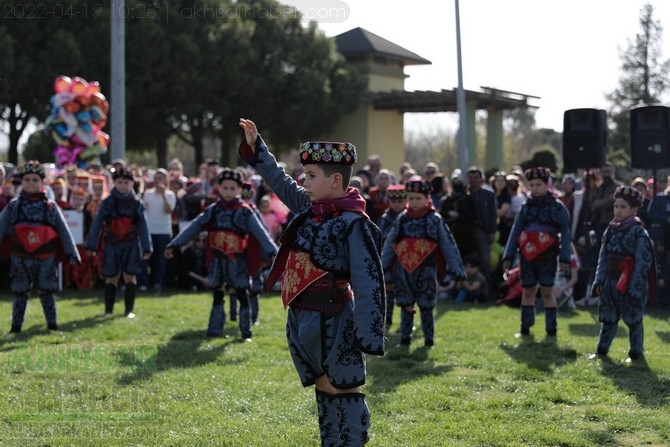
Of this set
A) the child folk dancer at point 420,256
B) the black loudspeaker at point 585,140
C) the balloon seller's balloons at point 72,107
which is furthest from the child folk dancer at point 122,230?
the balloon seller's balloons at point 72,107

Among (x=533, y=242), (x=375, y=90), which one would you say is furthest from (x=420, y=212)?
(x=375, y=90)

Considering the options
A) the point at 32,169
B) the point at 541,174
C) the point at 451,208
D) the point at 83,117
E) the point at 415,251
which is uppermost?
the point at 83,117

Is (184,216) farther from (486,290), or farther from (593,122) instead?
(593,122)

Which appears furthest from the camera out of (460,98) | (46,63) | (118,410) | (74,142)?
(46,63)

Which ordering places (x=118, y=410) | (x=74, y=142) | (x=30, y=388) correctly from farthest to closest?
(x=74, y=142) → (x=30, y=388) → (x=118, y=410)

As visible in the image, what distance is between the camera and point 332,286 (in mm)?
5211

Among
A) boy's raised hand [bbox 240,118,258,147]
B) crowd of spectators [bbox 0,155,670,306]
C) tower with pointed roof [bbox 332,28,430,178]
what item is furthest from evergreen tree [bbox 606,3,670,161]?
boy's raised hand [bbox 240,118,258,147]

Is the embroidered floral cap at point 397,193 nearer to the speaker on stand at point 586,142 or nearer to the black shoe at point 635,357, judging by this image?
the black shoe at point 635,357

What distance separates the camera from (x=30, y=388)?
25.2ft

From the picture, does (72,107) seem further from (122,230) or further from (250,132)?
(250,132)

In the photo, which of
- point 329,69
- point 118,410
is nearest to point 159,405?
point 118,410

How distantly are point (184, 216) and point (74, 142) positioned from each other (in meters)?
3.74

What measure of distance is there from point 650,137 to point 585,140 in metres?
1.09

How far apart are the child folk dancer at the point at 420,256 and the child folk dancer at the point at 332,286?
4987 mm
